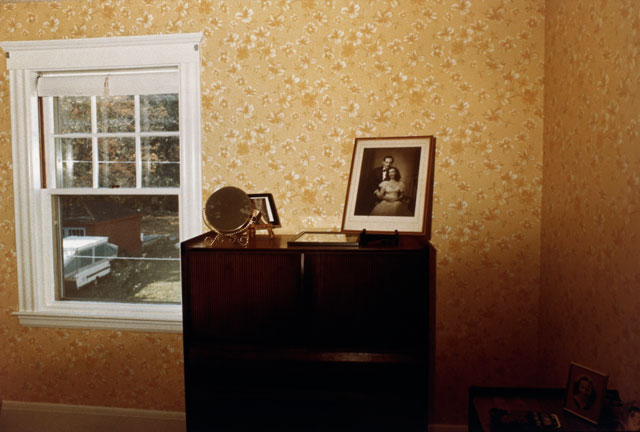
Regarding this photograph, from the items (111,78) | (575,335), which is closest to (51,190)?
(111,78)

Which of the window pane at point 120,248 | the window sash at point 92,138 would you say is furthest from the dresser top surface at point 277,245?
the window sash at point 92,138

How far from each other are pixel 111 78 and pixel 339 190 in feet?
4.82

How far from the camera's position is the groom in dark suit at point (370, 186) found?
6.90ft

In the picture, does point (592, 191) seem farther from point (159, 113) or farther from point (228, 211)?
point (159, 113)

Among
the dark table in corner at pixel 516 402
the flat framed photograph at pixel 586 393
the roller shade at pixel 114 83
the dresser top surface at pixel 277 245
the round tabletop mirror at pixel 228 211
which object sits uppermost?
the roller shade at pixel 114 83

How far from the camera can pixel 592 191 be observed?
5.81ft

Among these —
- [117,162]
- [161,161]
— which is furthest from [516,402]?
[117,162]

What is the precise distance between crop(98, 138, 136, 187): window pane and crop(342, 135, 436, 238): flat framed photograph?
1.35 meters

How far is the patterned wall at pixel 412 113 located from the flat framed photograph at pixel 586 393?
0.88 metres

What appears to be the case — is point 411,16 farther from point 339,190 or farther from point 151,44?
point 151,44

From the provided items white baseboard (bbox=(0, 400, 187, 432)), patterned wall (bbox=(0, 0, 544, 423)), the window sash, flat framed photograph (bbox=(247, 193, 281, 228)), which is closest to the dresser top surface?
flat framed photograph (bbox=(247, 193, 281, 228))

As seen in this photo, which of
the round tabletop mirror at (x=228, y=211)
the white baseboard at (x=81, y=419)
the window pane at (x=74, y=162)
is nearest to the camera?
the round tabletop mirror at (x=228, y=211)

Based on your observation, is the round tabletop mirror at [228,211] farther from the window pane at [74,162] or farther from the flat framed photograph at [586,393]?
the flat framed photograph at [586,393]

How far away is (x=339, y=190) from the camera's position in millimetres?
2371
